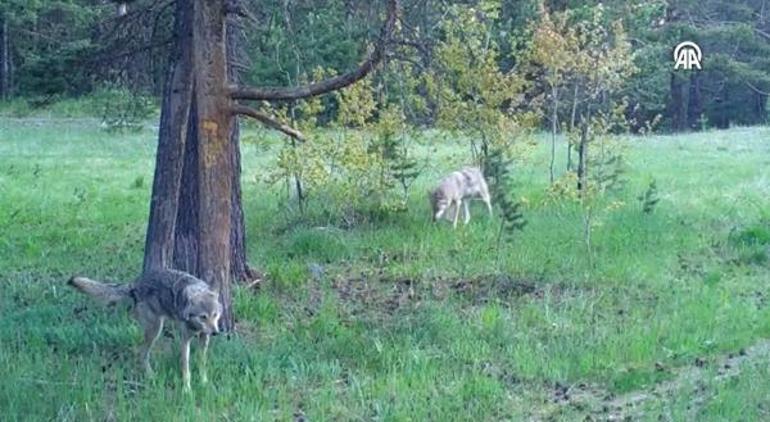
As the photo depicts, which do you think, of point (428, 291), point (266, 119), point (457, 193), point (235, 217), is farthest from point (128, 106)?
point (457, 193)

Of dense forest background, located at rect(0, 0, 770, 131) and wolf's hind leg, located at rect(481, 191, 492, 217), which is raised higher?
dense forest background, located at rect(0, 0, 770, 131)

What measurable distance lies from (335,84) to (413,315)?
2.38 m

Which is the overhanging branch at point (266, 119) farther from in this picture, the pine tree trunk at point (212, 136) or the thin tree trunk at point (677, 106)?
the thin tree trunk at point (677, 106)

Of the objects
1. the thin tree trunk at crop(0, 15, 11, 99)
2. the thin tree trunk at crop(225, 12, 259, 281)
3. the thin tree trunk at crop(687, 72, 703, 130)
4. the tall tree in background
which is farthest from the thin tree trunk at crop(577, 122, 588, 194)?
the thin tree trunk at crop(687, 72, 703, 130)

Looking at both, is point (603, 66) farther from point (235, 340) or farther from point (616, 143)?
point (235, 340)

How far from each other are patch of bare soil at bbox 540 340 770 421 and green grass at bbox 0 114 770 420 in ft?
0.23

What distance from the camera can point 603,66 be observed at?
15.3 m

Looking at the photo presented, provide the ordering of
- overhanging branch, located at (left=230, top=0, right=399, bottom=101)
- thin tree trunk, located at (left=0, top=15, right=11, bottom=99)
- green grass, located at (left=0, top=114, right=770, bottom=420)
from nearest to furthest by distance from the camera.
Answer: green grass, located at (left=0, top=114, right=770, bottom=420) < overhanging branch, located at (left=230, top=0, right=399, bottom=101) < thin tree trunk, located at (left=0, top=15, right=11, bottom=99)

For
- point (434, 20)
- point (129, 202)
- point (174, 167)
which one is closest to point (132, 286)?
point (174, 167)

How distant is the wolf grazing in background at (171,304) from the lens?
863cm

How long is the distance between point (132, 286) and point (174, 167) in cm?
191

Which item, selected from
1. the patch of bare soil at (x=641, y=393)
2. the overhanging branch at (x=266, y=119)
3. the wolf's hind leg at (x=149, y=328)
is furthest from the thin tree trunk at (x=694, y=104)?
the wolf's hind leg at (x=149, y=328)

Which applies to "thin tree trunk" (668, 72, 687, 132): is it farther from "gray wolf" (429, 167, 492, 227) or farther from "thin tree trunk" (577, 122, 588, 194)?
"thin tree trunk" (577, 122, 588, 194)

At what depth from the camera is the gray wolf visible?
671 inches
